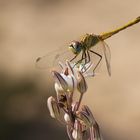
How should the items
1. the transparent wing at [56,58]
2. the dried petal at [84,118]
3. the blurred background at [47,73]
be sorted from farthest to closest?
the blurred background at [47,73] → the transparent wing at [56,58] → the dried petal at [84,118]

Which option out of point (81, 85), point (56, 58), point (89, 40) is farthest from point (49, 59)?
point (81, 85)

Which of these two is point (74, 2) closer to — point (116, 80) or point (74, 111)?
point (116, 80)

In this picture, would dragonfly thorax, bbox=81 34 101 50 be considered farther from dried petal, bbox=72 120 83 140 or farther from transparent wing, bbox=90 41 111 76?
dried petal, bbox=72 120 83 140

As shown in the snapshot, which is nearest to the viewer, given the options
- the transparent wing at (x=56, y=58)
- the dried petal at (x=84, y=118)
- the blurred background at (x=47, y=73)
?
the dried petal at (x=84, y=118)

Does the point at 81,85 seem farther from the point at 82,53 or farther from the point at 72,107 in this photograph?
the point at 82,53

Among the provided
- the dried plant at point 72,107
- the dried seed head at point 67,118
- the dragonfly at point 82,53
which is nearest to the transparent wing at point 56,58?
the dragonfly at point 82,53

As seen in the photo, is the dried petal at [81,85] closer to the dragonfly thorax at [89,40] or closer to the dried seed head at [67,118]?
the dried seed head at [67,118]

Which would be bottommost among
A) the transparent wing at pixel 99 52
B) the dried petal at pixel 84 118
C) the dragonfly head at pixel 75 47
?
the dried petal at pixel 84 118
